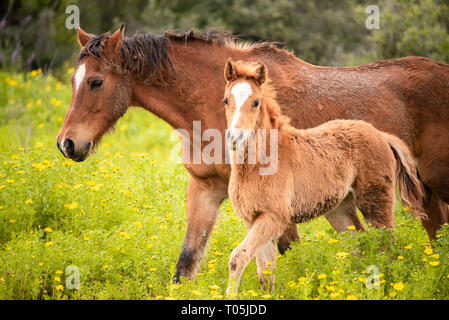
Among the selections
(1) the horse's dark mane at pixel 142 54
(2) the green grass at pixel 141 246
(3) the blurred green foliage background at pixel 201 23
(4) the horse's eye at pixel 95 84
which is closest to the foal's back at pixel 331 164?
(2) the green grass at pixel 141 246

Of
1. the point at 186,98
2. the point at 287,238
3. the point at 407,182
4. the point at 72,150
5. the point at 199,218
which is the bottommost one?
the point at 287,238

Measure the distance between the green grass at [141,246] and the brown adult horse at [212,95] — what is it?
509mm

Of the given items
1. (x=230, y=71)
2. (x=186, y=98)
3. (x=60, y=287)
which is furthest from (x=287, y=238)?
(x=60, y=287)

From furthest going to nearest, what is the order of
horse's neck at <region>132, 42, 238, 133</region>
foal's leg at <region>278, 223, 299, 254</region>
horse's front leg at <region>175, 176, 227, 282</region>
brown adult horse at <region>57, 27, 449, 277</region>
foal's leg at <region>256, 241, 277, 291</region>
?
foal's leg at <region>278, 223, 299, 254</region>
horse's front leg at <region>175, 176, 227, 282</region>
horse's neck at <region>132, 42, 238, 133</region>
brown adult horse at <region>57, 27, 449, 277</region>
foal's leg at <region>256, 241, 277, 291</region>

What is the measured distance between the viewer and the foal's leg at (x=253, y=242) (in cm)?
417

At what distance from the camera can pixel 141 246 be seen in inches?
221

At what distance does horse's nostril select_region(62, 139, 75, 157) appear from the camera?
4.77m

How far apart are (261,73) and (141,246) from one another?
2.27 metres

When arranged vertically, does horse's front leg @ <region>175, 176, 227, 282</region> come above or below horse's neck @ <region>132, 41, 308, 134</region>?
below

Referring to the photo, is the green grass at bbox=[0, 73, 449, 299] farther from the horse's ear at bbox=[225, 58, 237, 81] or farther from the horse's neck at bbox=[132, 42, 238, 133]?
the horse's ear at bbox=[225, 58, 237, 81]

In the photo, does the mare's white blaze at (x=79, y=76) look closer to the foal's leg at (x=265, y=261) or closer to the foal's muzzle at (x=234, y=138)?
the foal's muzzle at (x=234, y=138)

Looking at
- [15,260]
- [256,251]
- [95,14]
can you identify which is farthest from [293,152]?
[95,14]

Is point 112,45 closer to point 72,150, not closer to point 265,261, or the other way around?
point 72,150

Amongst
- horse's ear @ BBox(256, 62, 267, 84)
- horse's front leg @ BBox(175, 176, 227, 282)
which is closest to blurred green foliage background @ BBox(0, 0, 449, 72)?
horse's front leg @ BBox(175, 176, 227, 282)
